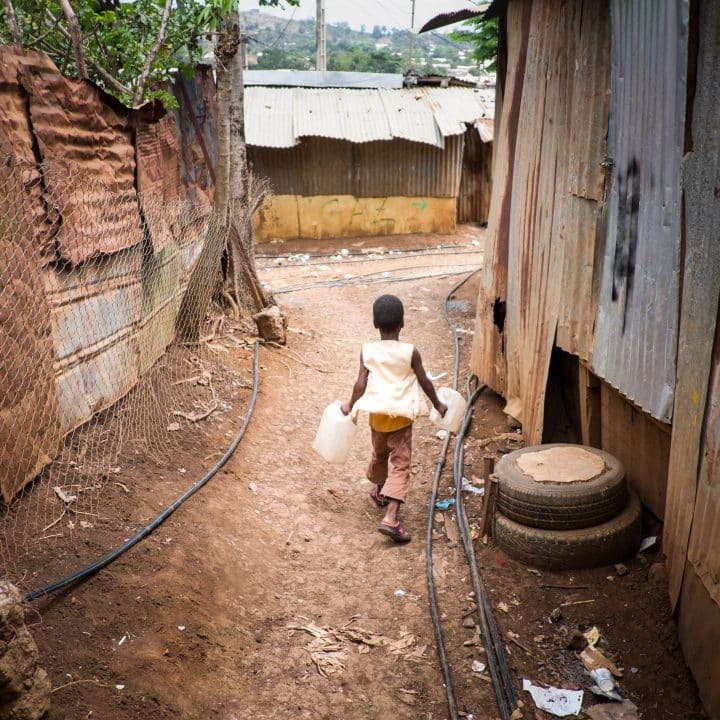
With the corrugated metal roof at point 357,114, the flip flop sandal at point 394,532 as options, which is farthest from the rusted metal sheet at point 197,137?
the corrugated metal roof at point 357,114

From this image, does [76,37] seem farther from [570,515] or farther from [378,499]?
[570,515]

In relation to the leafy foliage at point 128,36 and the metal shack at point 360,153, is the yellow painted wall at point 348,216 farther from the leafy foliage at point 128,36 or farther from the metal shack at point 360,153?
the leafy foliage at point 128,36

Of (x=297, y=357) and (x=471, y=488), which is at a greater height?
(x=297, y=357)

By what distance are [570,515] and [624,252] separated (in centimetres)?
163

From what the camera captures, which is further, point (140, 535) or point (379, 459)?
point (379, 459)

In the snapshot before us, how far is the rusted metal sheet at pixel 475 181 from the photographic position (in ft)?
60.2

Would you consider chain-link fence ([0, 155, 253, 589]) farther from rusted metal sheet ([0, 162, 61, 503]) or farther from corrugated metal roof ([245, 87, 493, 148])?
corrugated metal roof ([245, 87, 493, 148])

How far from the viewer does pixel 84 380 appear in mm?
5066

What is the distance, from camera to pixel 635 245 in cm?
404

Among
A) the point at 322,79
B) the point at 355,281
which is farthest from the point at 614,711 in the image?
the point at 322,79

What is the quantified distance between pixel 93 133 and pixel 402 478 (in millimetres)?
3569

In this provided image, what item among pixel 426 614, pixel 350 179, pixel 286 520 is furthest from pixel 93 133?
pixel 350 179

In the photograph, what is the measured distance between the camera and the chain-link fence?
4.07m

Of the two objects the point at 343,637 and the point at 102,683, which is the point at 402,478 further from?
the point at 102,683
